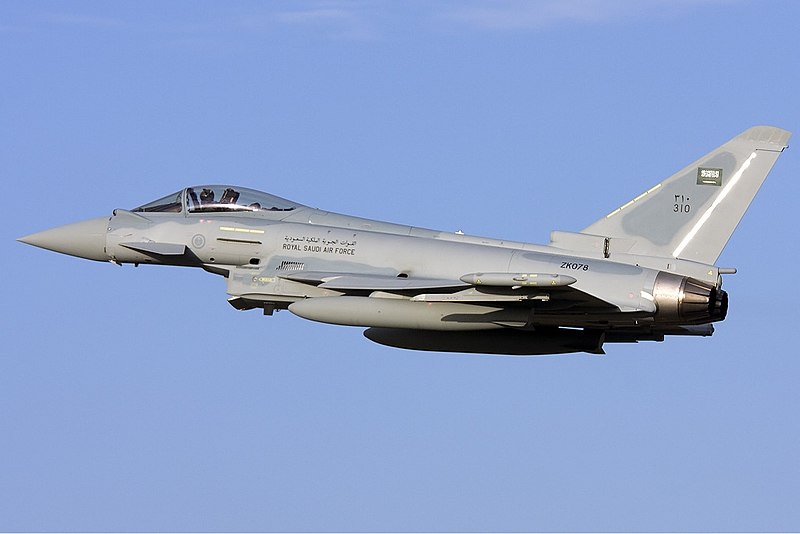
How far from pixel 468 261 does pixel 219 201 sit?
15.0 ft

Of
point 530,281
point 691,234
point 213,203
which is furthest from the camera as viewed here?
point 213,203

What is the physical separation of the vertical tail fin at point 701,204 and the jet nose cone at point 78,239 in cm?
816

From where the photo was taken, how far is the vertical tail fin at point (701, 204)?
1048 inches

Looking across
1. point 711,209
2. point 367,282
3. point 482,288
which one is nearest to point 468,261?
point 367,282

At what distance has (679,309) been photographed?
25422 mm

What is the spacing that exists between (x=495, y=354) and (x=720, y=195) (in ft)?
14.7

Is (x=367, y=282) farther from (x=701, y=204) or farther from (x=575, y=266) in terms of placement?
(x=701, y=204)

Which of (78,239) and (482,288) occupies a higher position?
(78,239)

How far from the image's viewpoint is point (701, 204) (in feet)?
88.0

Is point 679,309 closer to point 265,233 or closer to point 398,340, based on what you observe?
point 398,340

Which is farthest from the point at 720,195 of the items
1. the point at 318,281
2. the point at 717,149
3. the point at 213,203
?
the point at 213,203

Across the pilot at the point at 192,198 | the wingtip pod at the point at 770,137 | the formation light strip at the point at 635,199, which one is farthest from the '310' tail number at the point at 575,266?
the pilot at the point at 192,198

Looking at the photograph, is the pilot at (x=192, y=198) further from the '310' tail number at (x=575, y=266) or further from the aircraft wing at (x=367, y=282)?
the '310' tail number at (x=575, y=266)

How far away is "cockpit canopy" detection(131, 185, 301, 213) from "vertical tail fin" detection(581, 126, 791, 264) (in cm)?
537
